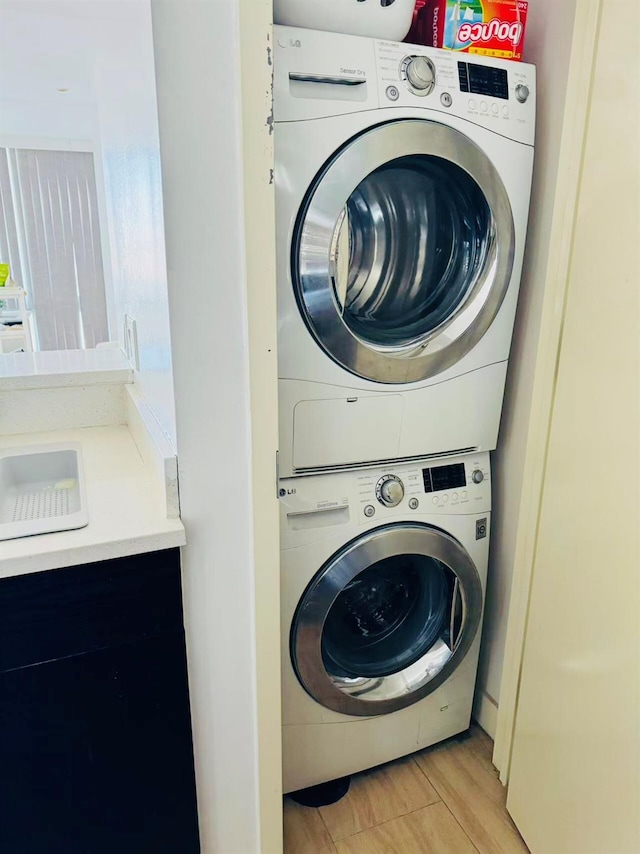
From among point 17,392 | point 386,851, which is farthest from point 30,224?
point 386,851

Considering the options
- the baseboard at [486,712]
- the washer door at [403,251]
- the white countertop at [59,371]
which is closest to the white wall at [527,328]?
the baseboard at [486,712]

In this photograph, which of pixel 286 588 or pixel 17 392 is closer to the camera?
pixel 286 588

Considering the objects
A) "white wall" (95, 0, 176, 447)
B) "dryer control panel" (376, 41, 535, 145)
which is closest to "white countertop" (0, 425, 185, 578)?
"white wall" (95, 0, 176, 447)

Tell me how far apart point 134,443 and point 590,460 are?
99 centimetres

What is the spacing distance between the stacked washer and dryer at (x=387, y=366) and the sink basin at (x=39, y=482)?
1.56 ft

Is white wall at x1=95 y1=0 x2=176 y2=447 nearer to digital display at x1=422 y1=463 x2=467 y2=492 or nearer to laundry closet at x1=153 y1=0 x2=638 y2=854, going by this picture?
laundry closet at x1=153 y1=0 x2=638 y2=854

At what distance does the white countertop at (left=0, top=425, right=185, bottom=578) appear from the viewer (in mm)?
907

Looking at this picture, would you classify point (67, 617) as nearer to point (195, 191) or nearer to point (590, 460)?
point (195, 191)

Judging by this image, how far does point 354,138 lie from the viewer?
1129 millimetres

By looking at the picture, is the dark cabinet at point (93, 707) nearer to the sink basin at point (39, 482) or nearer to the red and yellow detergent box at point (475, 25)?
the sink basin at point (39, 482)

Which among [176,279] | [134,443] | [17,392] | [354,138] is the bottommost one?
[134,443]

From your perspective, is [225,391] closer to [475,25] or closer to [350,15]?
[350,15]

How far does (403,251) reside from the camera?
1336mm

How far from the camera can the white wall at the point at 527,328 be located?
51.5 inches
